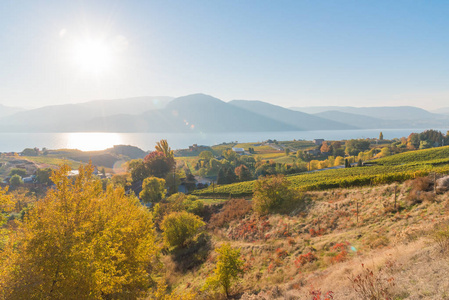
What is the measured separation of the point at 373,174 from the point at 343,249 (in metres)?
29.8

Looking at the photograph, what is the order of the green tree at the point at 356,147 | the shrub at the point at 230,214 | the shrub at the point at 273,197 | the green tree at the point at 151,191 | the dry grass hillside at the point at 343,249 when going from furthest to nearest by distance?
the green tree at the point at 356,147 < the green tree at the point at 151,191 < the shrub at the point at 230,214 < the shrub at the point at 273,197 < the dry grass hillside at the point at 343,249

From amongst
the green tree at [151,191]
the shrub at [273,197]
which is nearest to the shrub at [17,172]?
the green tree at [151,191]

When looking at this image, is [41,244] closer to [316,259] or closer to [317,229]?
[316,259]

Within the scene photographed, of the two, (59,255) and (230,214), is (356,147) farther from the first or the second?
(59,255)

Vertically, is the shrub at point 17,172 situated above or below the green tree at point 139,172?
below

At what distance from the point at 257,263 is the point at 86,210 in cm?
1640

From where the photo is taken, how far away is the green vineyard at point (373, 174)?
29297mm

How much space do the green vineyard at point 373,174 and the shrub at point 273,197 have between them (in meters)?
5.54

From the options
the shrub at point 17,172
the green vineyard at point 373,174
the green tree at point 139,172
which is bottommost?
the shrub at point 17,172

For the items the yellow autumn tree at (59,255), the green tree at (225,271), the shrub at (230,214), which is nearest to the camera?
the yellow autumn tree at (59,255)

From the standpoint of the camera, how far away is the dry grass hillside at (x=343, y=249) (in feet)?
30.6

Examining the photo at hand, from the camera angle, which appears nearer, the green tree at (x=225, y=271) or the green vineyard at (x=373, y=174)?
the green tree at (x=225, y=271)

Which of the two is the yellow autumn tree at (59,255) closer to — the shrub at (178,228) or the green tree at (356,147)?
the shrub at (178,228)

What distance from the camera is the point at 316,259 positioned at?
1717 cm
